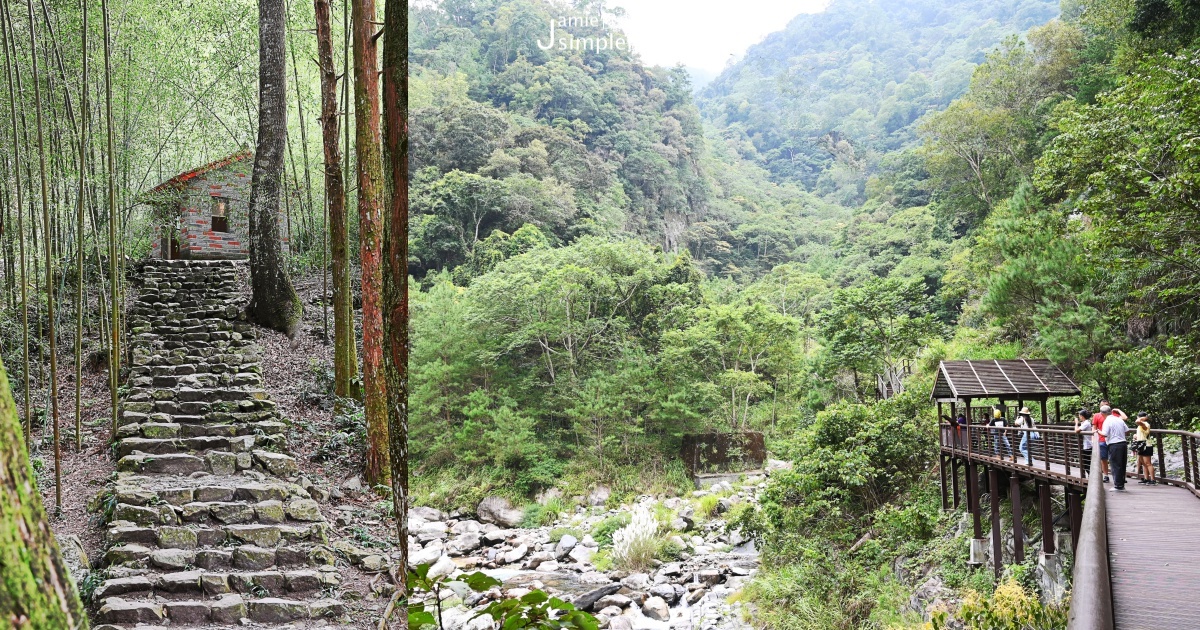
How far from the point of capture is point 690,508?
15.9 metres

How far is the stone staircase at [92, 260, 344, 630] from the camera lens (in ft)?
12.1

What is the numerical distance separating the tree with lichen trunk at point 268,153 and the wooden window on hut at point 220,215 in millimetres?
4199

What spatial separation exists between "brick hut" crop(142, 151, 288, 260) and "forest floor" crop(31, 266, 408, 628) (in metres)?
3.37

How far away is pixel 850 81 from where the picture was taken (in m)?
64.8

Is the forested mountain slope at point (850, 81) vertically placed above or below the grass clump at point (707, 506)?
above

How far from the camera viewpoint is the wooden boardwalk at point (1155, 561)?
2951 mm

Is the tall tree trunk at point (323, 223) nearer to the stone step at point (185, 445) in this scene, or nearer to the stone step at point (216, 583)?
the stone step at point (185, 445)

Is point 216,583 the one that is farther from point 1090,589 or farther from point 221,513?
point 1090,589

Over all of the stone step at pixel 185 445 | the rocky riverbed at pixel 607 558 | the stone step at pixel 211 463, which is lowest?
the rocky riverbed at pixel 607 558

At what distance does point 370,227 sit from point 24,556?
13.8 ft

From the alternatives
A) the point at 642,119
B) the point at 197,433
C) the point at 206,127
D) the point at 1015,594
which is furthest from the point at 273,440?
the point at 642,119

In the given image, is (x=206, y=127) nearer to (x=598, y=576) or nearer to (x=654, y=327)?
(x=598, y=576)

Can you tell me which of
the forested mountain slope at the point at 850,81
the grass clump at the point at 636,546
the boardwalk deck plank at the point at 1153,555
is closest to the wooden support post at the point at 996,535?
the boardwalk deck plank at the point at 1153,555

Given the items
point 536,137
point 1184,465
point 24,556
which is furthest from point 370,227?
point 536,137
